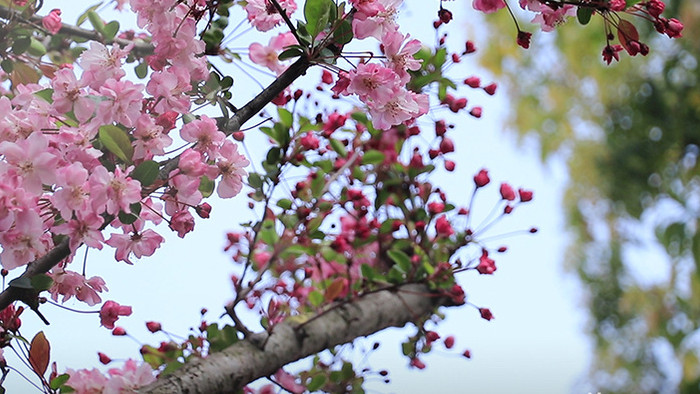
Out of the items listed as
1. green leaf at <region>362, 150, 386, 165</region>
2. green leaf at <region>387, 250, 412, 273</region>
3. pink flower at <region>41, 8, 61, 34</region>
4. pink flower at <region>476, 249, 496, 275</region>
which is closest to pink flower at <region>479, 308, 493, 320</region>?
pink flower at <region>476, 249, 496, 275</region>

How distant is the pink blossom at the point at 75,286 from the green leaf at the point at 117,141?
0.12 meters

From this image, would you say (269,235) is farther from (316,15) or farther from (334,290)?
(316,15)

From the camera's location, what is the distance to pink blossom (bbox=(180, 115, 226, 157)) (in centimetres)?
53

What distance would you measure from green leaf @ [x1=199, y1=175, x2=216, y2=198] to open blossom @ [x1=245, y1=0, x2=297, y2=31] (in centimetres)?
15

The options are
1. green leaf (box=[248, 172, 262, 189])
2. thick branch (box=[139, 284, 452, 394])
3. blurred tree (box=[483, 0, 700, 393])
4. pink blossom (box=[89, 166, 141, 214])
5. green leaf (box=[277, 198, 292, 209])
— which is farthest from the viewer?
blurred tree (box=[483, 0, 700, 393])

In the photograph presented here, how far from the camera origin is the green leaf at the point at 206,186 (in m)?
0.56

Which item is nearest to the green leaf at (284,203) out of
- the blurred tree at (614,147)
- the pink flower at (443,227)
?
the pink flower at (443,227)

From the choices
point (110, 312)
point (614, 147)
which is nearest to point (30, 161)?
point (110, 312)

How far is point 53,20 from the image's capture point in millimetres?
771

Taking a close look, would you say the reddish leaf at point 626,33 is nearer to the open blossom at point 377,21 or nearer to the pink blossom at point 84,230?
the open blossom at point 377,21

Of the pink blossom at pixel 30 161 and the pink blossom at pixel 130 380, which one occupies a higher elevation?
the pink blossom at pixel 30 161

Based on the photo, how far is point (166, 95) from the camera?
52 centimetres

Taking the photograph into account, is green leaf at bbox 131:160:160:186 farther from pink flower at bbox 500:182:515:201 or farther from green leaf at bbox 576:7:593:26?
pink flower at bbox 500:182:515:201

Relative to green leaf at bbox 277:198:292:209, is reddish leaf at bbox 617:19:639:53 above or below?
below
